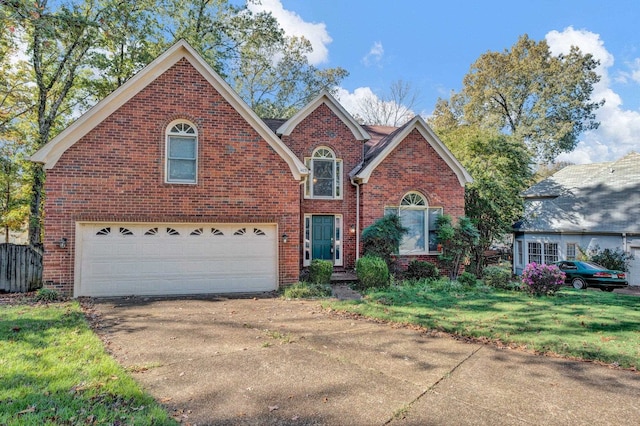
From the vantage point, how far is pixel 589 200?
22.2 metres

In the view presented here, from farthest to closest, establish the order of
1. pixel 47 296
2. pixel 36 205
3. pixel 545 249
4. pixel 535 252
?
pixel 535 252 → pixel 545 249 → pixel 36 205 → pixel 47 296

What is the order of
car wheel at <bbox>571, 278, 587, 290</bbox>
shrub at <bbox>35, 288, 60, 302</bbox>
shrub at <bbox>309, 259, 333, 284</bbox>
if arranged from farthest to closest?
car wheel at <bbox>571, 278, 587, 290</bbox> < shrub at <bbox>309, 259, 333, 284</bbox> < shrub at <bbox>35, 288, 60, 302</bbox>

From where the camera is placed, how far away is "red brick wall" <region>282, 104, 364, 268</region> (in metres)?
15.1

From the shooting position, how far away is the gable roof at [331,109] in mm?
15070

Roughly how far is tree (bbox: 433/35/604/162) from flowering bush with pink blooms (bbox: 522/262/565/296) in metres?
23.8

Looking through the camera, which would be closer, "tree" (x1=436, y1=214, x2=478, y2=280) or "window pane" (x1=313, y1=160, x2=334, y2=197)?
"tree" (x1=436, y1=214, x2=478, y2=280)

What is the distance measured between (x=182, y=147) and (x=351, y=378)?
8.93 metres

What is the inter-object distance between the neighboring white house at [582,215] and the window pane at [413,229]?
11812 mm

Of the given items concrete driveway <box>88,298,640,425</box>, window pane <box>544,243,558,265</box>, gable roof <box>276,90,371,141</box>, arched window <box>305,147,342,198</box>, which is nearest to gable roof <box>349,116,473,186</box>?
arched window <box>305,147,342,198</box>

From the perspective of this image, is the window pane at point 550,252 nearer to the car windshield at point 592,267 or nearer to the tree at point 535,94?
the car windshield at point 592,267

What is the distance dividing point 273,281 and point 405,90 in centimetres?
2619

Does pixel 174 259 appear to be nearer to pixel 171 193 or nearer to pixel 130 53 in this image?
pixel 171 193

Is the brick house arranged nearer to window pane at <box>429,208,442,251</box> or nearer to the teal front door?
the teal front door

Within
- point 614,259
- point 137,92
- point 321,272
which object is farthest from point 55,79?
point 614,259
